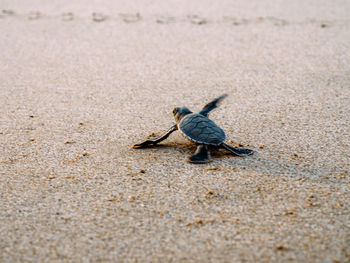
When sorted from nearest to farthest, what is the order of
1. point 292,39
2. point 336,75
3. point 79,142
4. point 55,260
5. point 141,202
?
point 55,260, point 141,202, point 79,142, point 336,75, point 292,39

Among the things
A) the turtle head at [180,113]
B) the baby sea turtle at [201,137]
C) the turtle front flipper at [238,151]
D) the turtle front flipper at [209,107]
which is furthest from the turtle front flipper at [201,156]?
the turtle front flipper at [209,107]

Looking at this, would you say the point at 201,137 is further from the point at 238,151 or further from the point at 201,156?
the point at 238,151

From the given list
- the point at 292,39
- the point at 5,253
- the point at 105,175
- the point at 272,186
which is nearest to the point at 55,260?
the point at 5,253

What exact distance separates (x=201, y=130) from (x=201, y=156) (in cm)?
15

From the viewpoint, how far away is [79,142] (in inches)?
103

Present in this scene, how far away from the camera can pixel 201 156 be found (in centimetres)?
233

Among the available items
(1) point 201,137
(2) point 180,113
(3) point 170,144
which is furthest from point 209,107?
(1) point 201,137

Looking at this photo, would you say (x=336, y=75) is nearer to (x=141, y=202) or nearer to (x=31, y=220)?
(x=141, y=202)

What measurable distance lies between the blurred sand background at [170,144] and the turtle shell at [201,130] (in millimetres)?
126

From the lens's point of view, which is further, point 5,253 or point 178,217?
point 178,217

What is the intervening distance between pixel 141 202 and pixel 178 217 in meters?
0.21

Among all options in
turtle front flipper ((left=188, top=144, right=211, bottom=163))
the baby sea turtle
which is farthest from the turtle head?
turtle front flipper ((left=188, top=144, right=211, bottom=163))

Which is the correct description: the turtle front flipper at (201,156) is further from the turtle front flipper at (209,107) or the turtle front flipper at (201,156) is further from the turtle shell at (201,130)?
the turtle front flipper at (209,107)

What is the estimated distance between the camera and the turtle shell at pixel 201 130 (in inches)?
92.3
